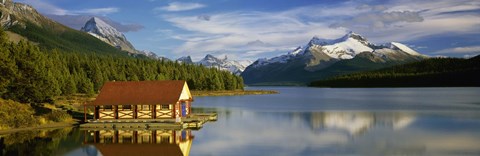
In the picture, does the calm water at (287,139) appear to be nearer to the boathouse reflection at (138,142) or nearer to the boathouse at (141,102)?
the boathouse reflection at (138,142)

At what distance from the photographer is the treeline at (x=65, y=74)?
2237 inches

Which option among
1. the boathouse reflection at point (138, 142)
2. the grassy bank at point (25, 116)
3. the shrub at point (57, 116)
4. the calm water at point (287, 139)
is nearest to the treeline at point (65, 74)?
the grassy bank at point (25, 116)

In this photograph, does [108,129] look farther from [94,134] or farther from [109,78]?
[109,78]

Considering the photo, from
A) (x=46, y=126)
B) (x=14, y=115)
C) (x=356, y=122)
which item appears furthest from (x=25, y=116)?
(x=356, y=122)

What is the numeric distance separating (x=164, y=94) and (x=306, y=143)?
71.6 feet

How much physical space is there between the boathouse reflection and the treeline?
1414 centimetres

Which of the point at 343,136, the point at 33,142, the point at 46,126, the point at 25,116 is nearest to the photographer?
the point at 33,142

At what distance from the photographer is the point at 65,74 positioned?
10662cm

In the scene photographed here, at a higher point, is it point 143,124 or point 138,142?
point 143,124

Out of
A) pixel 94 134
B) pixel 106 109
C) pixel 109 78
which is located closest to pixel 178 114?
pixel 106 109

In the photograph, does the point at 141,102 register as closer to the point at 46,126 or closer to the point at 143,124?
the point at 143,124

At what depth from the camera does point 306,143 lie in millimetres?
38781

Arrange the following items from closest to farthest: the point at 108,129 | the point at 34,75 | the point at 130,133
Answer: the point at 130,133, the point at 108,129, the point at 34,75

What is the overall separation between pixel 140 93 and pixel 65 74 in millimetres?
57527
